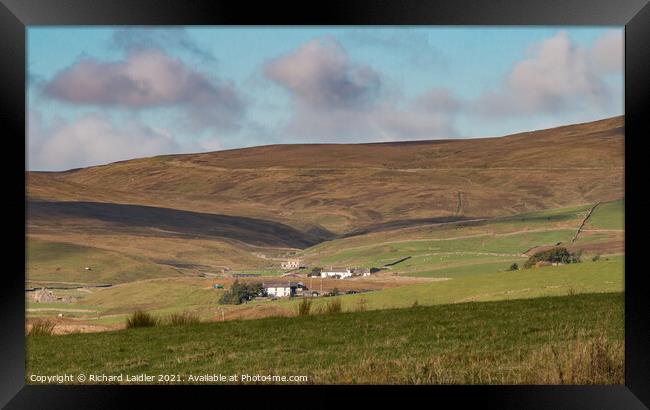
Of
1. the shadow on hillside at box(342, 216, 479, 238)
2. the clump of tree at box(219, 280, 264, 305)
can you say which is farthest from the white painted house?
the shadow on hillside at box(342, 216, 479, 238)

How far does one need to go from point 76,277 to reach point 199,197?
37.2 metres

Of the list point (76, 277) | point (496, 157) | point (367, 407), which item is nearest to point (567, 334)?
point (367, 407)

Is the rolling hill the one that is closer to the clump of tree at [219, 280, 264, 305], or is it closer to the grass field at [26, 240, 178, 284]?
the grass field at [26, 240, 178, 284]

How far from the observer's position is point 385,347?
1220 centimetres

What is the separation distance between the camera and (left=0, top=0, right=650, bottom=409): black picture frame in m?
8.00

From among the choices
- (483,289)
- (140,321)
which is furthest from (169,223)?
(140,321)

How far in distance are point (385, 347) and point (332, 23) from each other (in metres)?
5.66

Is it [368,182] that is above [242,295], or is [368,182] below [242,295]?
above

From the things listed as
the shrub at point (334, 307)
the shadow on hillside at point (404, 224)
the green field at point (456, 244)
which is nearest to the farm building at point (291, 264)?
the green field at point (456, 244)

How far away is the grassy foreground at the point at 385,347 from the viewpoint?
9477mm

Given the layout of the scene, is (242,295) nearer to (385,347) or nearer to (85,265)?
(385,347)

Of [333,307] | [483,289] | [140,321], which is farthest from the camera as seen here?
[483,289]

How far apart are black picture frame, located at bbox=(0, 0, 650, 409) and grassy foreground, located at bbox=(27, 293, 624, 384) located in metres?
0.84

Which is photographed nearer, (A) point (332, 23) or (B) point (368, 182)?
(A) point (332, 23)
